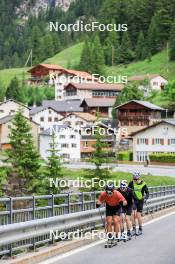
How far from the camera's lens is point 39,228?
12398 mm

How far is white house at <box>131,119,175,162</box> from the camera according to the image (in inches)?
3366

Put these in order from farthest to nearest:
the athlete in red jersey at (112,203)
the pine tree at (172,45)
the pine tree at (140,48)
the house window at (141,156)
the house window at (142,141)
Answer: the pine tree at (140,48) < the pine tree at (172,45) < the house window at (142,141) < the house window at (141,156) < the athlete in red jersey at (112,203)

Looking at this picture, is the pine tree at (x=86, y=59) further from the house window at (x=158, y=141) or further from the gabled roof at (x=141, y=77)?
the house window at (x=158, y=141)

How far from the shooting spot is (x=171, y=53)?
148250mm

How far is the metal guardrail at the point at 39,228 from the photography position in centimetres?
1084

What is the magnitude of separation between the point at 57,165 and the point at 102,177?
4886 mm

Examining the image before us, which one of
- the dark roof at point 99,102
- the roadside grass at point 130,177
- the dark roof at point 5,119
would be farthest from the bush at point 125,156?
the dark roof at point 99,102

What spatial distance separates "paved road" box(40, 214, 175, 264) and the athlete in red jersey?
1.70 ft

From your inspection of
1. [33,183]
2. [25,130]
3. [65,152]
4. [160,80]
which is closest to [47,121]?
[65,152]

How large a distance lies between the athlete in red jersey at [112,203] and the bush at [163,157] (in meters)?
66.9

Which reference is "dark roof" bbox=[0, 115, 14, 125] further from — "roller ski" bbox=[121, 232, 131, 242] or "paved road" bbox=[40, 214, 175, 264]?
"roller ski" bbox=[121, 232, 131, 242]

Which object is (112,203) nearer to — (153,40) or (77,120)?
(77,120)

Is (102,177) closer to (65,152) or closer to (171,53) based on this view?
(65,152)

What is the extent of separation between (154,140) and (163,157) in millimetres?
5760
